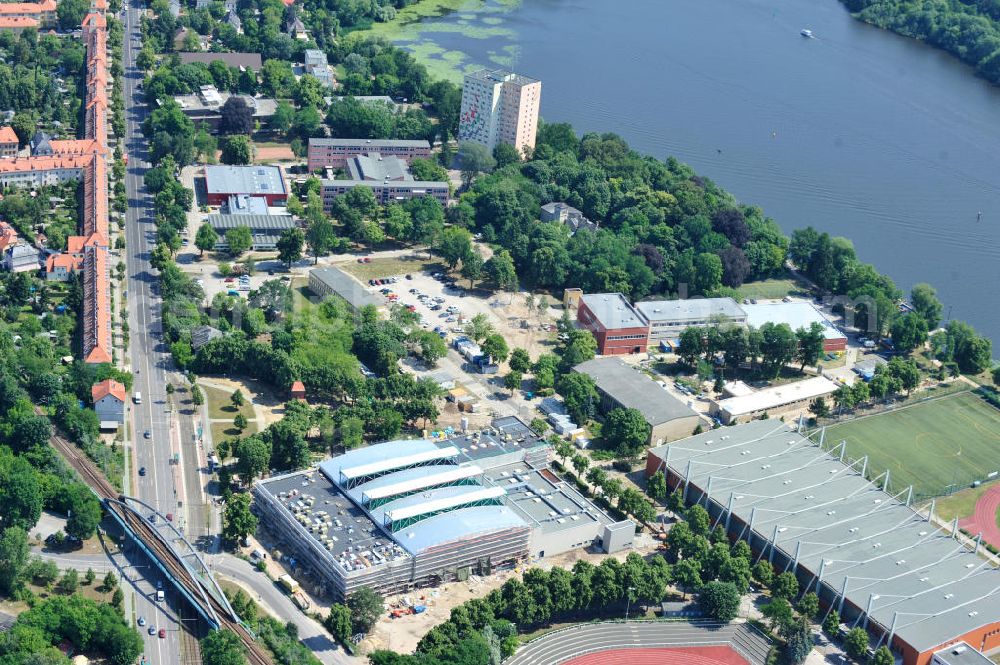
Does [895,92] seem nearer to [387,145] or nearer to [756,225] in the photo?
[756,225]

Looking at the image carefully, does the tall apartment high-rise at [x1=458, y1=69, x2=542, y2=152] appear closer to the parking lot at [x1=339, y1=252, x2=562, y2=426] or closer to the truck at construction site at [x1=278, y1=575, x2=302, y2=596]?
the parking lot at [x1=339, y1=252, x2=562, y2=426]

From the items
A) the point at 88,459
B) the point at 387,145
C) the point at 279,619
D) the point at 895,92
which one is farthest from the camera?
the point at 895,92

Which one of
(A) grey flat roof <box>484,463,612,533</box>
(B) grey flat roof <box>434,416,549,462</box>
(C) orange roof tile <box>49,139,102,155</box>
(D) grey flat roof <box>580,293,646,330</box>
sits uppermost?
(C) orange roof tile <box>49,139,102,155</box>

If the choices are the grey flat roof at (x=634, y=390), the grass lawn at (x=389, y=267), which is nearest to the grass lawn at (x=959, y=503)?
the grey flat roof at (x=634, y=390)

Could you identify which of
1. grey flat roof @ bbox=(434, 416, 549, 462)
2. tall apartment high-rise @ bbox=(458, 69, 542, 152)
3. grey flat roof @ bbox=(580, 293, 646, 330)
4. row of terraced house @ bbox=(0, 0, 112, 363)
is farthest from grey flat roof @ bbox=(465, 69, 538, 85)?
grey flat roof @ bbox=(434, 416, 549, 462)

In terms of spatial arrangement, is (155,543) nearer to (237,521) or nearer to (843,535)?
(237,521)

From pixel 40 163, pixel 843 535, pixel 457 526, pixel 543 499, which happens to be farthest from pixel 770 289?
pixel 40 163

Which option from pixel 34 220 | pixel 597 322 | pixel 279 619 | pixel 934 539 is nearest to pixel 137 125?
pixel 34 220
